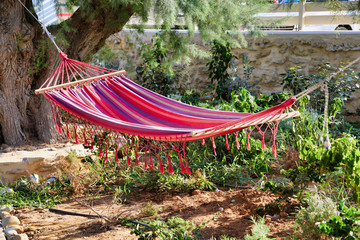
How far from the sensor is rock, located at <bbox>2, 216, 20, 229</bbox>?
2.43 m

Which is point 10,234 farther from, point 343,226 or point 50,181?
point 343,226

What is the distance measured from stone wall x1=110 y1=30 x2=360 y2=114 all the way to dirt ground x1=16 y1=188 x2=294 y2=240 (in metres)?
2.06

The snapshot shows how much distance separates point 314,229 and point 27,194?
207 centimetres

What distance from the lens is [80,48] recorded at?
3.68 metres

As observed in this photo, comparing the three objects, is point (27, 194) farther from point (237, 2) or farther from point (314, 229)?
point (237, 2)

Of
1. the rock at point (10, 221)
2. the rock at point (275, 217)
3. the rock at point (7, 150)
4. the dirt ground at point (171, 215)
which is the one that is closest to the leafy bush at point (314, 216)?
the dirt ground at point (171, 215)

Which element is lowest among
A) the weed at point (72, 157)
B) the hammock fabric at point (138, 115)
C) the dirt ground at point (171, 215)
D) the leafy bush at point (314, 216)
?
the dirt ground at point (171, 215)

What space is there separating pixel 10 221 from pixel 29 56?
1633mm

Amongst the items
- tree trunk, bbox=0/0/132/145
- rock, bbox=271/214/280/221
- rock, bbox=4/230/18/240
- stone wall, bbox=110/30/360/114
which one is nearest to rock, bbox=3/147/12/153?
tree trunk, bbox=0/0/132/145

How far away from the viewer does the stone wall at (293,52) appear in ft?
14.1

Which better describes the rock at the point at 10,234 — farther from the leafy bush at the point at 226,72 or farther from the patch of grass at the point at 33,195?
the leafy bush at the point at 226,72

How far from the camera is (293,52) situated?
455 centimetres

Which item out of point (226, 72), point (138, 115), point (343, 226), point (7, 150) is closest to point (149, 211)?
point (138, 115)

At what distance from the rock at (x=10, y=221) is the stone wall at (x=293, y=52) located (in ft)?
7.60
